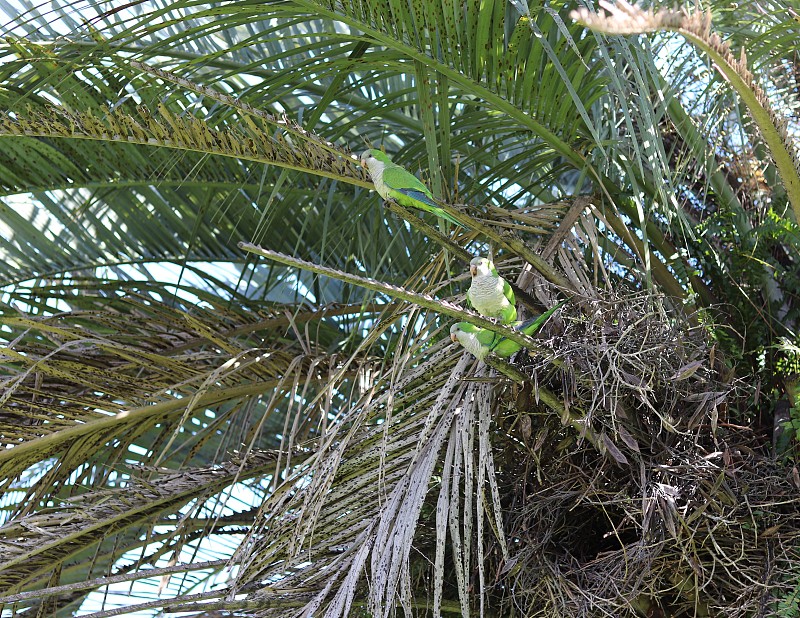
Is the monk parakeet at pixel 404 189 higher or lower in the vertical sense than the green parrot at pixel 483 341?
higher

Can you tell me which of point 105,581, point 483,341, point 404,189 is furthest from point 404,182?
point 105,581

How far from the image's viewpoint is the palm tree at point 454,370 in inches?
108

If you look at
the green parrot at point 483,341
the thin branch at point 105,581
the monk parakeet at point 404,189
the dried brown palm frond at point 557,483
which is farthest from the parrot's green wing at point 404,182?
the thin branch at point 105,581

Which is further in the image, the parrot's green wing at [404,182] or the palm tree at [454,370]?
the palm tree at [454,370]

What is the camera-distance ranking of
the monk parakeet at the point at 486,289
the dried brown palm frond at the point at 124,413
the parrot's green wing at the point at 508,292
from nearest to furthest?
the monk parakeet at the point at 486,289
the parrot's green wing at the point at 508,292
the dried brown palm frond at the point at 124,413

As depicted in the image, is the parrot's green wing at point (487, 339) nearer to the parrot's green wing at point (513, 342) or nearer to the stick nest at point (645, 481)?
the parrot's green wing at point (513, 342)

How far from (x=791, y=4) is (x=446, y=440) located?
73.3 inches

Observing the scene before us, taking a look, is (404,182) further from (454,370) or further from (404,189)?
(454,370)

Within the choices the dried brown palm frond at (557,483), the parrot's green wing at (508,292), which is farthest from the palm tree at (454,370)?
the parrot's green wing at (508,292)

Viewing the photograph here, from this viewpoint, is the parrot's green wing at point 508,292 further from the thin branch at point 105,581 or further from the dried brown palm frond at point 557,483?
the thin branch at point 105,581

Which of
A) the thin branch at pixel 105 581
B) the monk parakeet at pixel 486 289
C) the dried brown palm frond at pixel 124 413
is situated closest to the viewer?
the monk parakeet at pixel 486 289

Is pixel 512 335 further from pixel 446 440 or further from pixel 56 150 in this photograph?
pixel 56 150

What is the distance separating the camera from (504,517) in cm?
304

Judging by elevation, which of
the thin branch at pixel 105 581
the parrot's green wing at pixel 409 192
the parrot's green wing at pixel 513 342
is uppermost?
the parrot's green wing at pixel 409 192
